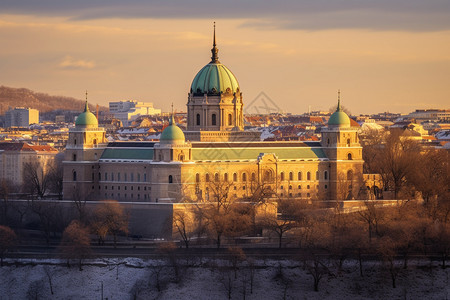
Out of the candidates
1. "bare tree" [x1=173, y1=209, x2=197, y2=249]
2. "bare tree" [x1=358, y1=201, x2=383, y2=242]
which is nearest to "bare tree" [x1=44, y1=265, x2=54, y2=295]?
"bare tree" [x1=173, y1=209, x2=197, y2=249]

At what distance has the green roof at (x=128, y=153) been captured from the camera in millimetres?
126312

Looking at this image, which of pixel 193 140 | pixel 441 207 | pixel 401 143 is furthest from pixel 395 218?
pixel 401 143

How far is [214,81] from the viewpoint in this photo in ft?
443

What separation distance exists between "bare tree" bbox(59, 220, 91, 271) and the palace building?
12109 mm

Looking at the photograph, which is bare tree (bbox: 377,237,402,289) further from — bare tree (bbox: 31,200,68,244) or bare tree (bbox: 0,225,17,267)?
bare tree (bbox: 0,225,17,267)

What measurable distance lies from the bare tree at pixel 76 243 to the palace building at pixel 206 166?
→ 12.1 metres

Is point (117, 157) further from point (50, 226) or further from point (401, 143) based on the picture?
point (401, 143)

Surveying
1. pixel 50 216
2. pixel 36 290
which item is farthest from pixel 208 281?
pixel 50 216

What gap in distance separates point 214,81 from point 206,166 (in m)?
13.3

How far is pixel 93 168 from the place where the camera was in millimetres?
128250

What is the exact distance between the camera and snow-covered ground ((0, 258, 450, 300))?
3949 inches

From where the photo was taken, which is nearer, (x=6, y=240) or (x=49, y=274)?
(x=49, y=274)

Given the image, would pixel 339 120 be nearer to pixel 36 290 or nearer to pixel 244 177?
pixel 244 177

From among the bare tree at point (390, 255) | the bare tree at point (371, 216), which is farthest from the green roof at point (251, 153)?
the bare tree at point (390, 255)
